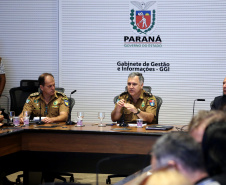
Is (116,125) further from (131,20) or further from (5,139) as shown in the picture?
(131,20)

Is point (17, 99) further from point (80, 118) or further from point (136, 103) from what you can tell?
point (136, 103)

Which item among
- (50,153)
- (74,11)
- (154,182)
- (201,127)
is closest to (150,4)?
(74,11)

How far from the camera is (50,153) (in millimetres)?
4516

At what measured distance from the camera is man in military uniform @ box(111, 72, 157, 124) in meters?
4.99

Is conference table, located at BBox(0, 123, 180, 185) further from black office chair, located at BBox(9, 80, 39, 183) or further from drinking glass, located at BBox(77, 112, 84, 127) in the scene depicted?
black office chair, located at BBox(9, 80, 39, 183)

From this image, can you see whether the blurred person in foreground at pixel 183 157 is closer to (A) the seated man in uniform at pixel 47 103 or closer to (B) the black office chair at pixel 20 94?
(A) the seated man in uniform at pixel 47 103

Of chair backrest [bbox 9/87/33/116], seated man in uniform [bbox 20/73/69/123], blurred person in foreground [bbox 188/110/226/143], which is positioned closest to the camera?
blurred person in foreground [bbox 188/110/226/143]

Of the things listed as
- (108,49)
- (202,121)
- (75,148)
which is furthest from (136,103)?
(202,121)

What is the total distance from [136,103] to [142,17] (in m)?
2.28

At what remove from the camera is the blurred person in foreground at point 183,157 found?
1331 millimetres

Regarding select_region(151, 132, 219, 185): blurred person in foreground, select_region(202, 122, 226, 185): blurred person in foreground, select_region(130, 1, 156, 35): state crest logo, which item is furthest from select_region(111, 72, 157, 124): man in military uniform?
select_region(151, 132, 219, 185): blurred person in foreground

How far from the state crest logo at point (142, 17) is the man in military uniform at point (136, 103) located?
1.98m


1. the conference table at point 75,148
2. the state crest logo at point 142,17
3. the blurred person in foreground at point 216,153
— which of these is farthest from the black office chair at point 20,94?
the blurred person in foreground at point 216,153

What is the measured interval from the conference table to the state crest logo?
2802 mm
